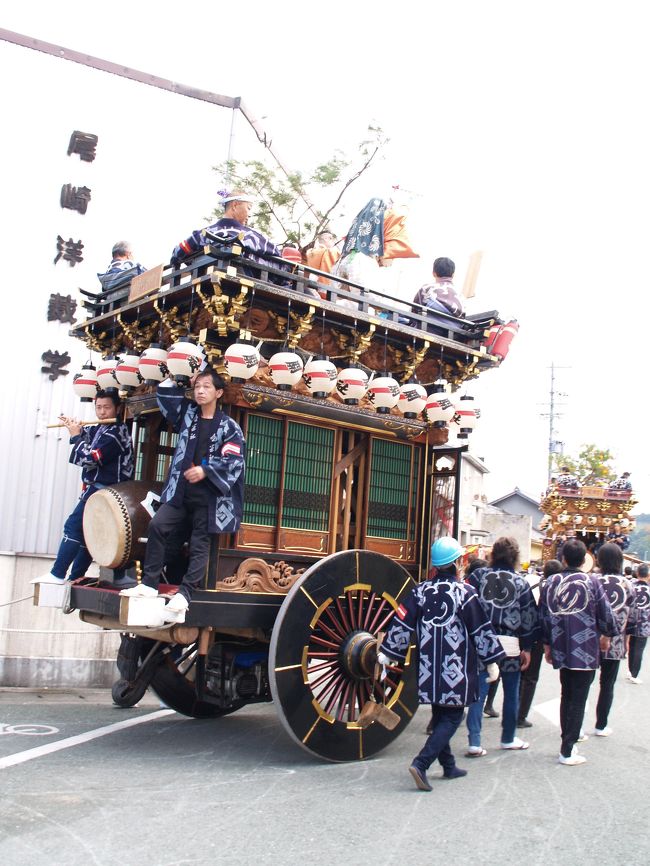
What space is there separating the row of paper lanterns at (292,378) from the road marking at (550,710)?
10.6ft

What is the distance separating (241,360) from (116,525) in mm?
1564

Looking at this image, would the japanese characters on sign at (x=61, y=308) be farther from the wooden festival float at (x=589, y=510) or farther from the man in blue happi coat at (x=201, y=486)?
the wooden festival float at (x=589, y=510)

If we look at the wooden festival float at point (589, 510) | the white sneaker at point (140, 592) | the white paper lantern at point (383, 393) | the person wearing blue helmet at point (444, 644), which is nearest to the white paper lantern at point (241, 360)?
the white paper lantern at point (383, 393)

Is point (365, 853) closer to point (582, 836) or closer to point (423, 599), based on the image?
point (582, 836)

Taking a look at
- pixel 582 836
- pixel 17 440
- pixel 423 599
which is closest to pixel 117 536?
pixel 423 599

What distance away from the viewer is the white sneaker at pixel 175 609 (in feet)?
18.2

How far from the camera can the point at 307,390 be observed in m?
6.74

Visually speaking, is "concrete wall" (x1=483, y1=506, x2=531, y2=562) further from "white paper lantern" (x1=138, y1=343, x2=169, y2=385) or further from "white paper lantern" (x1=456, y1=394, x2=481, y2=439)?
"white paper lantern" (x1=138, y1=343, x2=169, y2=385)

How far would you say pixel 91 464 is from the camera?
271 inches

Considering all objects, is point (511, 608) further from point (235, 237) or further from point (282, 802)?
point (235, 237)

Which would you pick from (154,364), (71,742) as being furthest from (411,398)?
(71,742)

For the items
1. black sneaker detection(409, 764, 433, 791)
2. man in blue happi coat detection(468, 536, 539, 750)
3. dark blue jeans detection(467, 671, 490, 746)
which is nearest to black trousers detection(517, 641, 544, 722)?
man in blue happi coat detection(468, 536, 539, 750)

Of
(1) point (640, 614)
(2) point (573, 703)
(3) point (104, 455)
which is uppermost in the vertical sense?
(3) point (104, 455)

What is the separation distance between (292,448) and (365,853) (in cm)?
341
